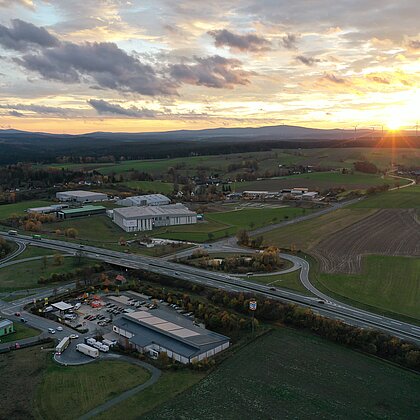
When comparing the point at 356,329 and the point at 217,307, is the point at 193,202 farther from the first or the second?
the point at 356,329

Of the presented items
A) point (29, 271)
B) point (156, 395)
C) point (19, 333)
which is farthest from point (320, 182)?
point (156, 395)

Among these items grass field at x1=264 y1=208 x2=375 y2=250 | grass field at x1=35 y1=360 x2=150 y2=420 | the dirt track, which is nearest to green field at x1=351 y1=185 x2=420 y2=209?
grass field at x1=264 y1=208 x2=375 y2=250

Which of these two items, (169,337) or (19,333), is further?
(19,333)

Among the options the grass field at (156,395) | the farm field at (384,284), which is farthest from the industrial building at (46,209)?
the grass field at (156,395)

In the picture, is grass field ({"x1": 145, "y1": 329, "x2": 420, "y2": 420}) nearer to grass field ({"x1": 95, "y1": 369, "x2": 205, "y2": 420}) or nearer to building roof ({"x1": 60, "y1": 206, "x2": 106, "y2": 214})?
grass field ({"x1": 95, "y1": 369, "x2": 205, "y2": 420})

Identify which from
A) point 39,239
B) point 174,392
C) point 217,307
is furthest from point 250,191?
point 174,392

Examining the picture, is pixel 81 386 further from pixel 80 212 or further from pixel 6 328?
pixel 80 212

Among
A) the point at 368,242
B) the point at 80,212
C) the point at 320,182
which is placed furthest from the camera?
the point at 320,182
